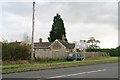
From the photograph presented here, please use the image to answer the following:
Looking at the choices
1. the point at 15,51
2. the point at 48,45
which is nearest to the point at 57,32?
the point at 48,45

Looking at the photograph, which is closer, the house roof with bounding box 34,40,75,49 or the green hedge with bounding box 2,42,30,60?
the green hedge with bounding box 2,42,30,60

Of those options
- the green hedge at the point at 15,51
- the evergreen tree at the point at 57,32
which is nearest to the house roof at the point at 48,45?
the evergreen tree at the point at 57,32

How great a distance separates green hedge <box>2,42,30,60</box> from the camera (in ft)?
133

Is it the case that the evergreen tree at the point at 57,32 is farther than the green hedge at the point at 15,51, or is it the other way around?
the evergreen tree at the point at 57,32

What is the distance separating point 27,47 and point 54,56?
877 centimetres

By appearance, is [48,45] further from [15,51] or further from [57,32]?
[15,51]

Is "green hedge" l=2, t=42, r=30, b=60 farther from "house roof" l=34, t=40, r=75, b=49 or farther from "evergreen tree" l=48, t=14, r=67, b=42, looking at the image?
"evergreen tree" l=48, t=14, r=67, b=42

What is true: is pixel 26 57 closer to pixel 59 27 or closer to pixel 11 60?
pixel 11 60

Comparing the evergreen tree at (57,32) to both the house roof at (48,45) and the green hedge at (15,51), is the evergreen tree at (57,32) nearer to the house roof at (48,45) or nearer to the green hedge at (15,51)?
the house roof at (48,45)

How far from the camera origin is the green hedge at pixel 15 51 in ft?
133

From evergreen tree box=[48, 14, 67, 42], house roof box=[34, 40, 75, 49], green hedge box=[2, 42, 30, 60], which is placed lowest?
green hedge box=[2, 42, 30, 60]

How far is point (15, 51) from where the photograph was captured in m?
42.2

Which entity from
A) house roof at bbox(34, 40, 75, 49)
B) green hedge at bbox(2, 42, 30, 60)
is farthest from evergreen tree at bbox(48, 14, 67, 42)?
green hedge at bbox(2, 42, 30, 60)

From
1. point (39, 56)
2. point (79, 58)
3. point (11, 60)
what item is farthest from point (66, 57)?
point (11, 60)
